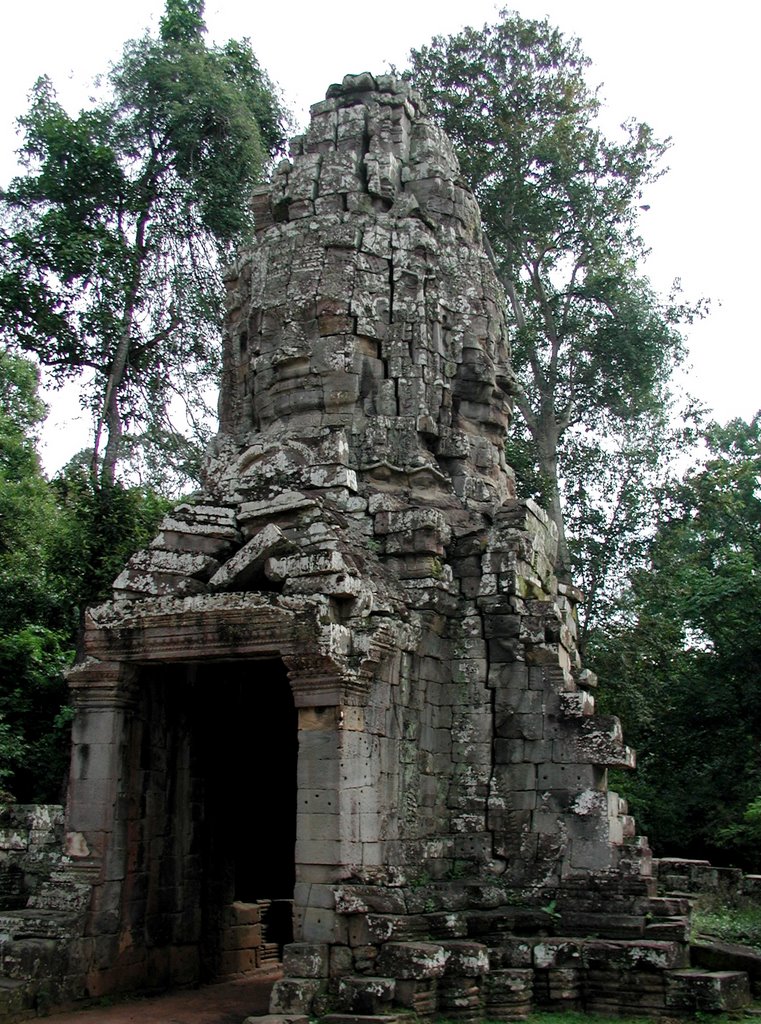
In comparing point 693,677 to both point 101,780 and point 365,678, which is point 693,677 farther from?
point 101,780

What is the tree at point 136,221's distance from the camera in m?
23.7

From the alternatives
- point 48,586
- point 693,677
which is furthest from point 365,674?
point 48,586

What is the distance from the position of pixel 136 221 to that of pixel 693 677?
15.3m

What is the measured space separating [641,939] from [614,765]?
1.54 m

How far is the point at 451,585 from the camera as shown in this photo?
11625 mm

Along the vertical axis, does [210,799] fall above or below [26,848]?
above

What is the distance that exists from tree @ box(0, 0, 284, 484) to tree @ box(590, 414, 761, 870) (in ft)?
36.3

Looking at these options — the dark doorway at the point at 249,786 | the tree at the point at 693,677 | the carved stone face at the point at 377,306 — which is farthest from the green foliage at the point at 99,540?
the tree at the point at 693,677

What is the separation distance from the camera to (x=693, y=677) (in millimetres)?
20781

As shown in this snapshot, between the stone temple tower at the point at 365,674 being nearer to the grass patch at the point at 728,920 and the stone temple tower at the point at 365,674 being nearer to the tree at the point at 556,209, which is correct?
the grass patch at the point at 728,920

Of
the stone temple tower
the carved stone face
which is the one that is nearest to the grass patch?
the stone temple tower

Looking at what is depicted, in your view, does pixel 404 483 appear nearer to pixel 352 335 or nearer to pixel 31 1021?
pixel 352 335

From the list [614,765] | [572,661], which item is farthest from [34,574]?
[614,765]

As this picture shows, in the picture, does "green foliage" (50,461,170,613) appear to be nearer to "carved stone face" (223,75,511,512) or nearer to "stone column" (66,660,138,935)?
"carved stone face" (223,75,511,512)
